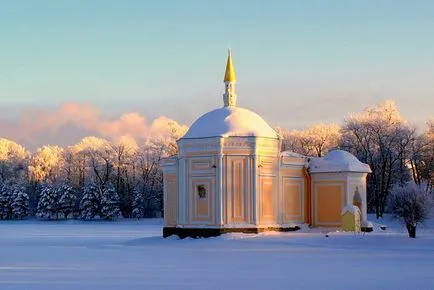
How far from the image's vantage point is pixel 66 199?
3679 inches

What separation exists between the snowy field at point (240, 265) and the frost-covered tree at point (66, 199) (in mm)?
57039

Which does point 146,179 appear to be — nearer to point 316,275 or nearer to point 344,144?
point 344,144

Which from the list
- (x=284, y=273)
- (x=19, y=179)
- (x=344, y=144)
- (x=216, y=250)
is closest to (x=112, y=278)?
(x=284, y=273)

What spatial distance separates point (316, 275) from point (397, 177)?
58524 millimetres

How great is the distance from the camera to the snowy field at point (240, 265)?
18266 mm

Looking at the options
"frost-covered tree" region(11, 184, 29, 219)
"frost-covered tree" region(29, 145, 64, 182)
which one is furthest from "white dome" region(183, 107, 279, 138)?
"frost-covered tree" region(29, 145, 64, 182)

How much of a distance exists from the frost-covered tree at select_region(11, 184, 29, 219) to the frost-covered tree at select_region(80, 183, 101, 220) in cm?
1207

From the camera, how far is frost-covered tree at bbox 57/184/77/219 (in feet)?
305

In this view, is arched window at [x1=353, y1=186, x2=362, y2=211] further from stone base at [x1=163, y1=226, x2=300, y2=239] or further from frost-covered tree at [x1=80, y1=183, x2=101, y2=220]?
frost-covered tree at [x1=80, y1=183, x2=101, y2=220]

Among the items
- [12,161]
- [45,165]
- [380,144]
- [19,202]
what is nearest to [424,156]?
[380,144]

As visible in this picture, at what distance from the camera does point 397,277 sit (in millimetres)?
19359

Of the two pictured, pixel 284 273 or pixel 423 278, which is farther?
pixel 284 273

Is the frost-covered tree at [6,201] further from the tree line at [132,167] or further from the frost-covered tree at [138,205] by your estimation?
the frost-covered tree at [138,205]

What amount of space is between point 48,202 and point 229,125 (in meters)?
57.2
